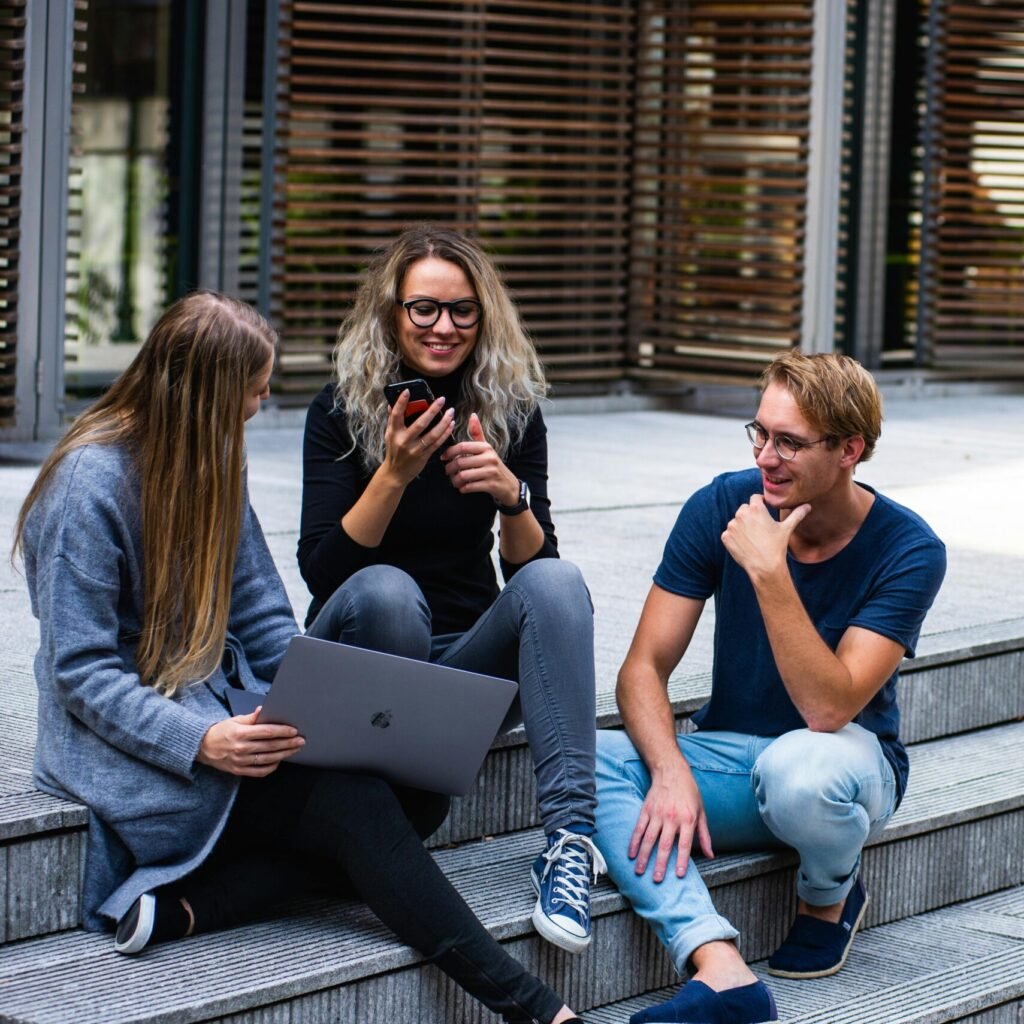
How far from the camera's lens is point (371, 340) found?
3.59m

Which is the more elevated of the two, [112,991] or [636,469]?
[636,469]

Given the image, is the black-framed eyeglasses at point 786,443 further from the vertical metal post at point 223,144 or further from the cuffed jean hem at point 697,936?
the vertical metal post at point 223,144

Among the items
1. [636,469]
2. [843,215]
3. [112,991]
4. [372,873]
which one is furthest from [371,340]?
[843,215]

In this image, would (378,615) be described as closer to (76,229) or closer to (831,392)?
(831,392)

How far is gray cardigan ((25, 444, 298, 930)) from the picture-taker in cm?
285

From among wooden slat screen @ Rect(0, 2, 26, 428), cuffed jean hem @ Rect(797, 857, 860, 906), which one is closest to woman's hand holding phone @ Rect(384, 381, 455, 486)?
cuffed jean hem @ Rect(797, 857, 860, 906)

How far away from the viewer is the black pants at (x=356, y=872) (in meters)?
2.90

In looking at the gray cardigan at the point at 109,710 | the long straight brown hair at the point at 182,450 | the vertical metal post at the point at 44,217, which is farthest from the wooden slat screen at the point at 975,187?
the gray cardigan at the point at 109,710

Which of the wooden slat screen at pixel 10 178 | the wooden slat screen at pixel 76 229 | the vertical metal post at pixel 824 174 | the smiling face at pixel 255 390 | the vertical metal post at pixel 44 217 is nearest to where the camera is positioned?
the smiling face at pixel 255 390

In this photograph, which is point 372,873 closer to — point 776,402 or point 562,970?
point 562,970

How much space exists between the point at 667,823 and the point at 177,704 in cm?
92

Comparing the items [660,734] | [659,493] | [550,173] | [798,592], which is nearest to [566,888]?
[660,734]

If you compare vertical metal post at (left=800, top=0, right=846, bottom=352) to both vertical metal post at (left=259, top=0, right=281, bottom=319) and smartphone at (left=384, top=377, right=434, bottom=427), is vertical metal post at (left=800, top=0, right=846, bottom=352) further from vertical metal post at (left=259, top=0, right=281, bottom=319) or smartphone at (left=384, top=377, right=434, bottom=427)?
smartphone at (left=384, top=377, right=434, bottom=427)

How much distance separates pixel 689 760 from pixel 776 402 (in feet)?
2.32
